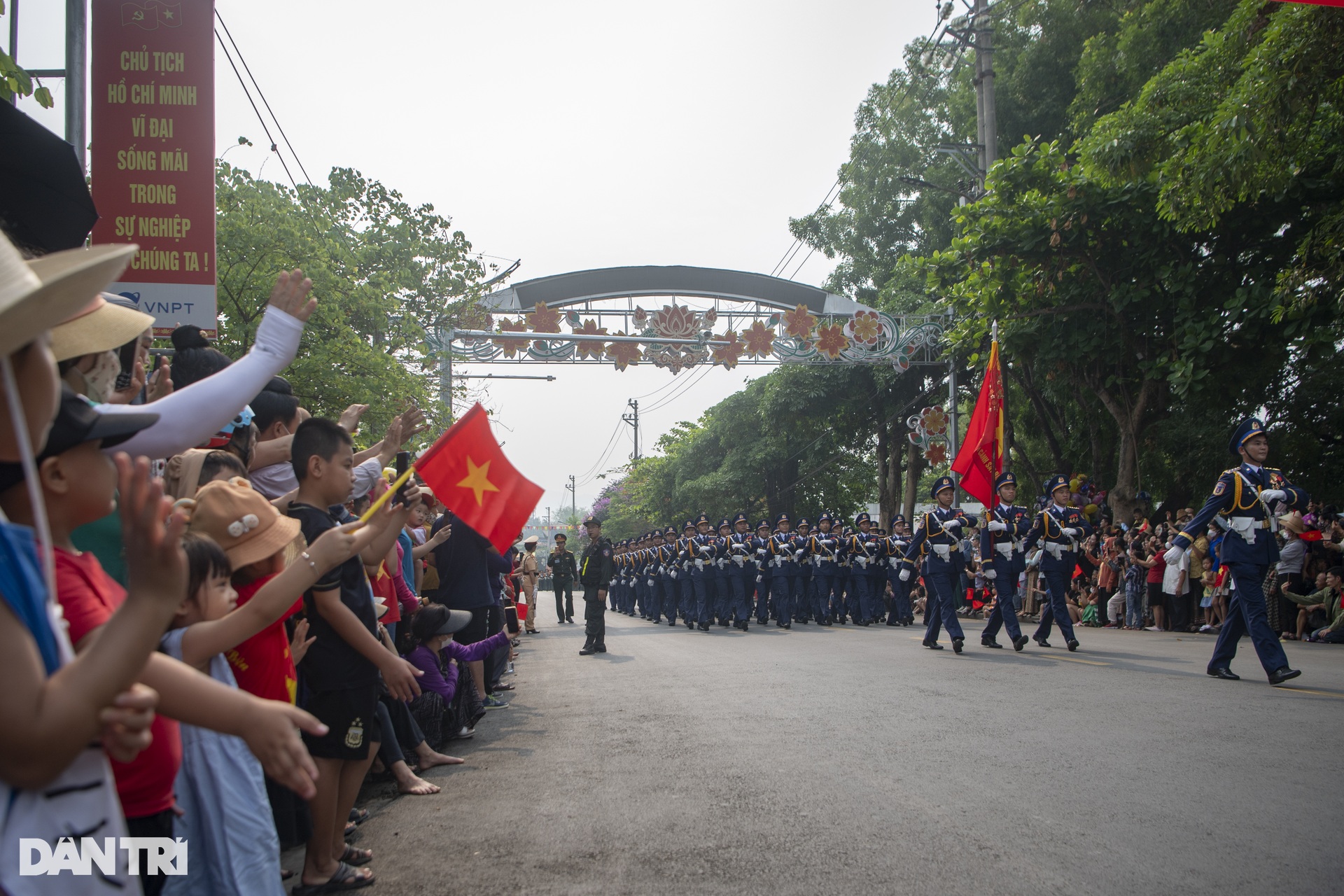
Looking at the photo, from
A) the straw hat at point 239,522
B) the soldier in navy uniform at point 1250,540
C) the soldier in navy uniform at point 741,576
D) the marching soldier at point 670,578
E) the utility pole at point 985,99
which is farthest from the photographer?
the marching soldier at point 670,578

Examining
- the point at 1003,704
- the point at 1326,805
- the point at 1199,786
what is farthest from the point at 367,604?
the point at 1003,704

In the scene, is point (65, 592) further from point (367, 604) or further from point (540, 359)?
point (540, 359)

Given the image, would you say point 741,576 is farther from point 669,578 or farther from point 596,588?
point 596,588

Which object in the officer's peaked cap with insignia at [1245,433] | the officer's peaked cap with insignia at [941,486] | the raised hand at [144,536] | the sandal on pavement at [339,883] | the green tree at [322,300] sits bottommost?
the sandal on pavement at [339,883]

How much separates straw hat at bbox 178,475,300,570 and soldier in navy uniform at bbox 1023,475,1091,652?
32.5ft

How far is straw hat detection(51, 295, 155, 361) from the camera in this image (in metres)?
2.15

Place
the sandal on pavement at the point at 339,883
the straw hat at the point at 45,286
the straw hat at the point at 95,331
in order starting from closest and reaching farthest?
1. the straw hat at the point at 45,286
2. the straw hat at the point at 95,331
3. the sandal on pavement at the point at 339,883

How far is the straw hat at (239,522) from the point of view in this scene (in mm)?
2938

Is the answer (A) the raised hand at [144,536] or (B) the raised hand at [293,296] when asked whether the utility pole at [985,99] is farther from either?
(A) the raised hand at [144,536]

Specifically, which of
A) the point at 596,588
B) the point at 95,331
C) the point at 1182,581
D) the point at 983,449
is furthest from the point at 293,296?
the point at 1182,581

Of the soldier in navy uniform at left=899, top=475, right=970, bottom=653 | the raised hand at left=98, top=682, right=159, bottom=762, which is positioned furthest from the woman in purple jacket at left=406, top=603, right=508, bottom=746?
the soldier in navy uniform at left=899, top=475, right=970, bottom=653

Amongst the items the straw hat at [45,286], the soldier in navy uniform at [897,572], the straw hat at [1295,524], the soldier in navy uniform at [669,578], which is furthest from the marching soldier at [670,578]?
the straw hat at [45,286]

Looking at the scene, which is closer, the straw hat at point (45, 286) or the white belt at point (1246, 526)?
the straw hat at point (45, 286)

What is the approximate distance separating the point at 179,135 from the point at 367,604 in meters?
5.41
